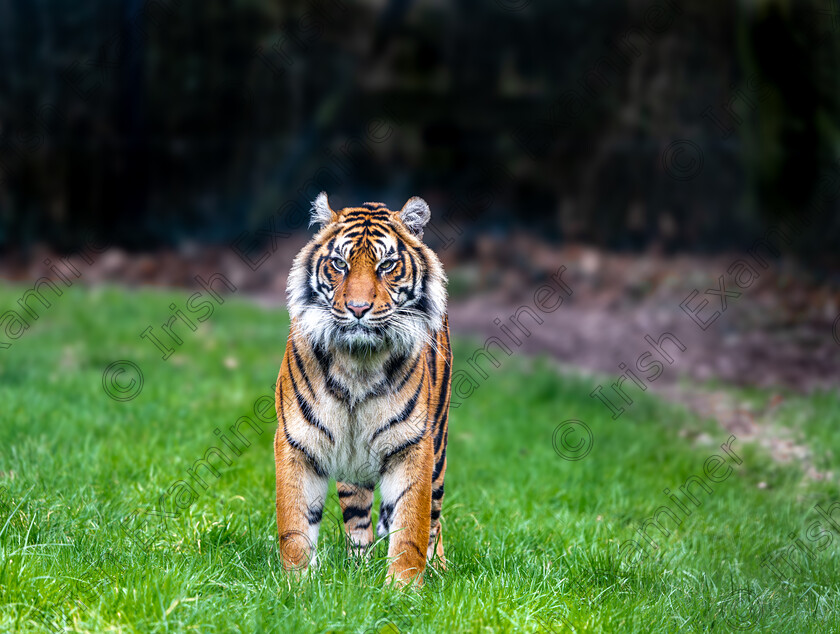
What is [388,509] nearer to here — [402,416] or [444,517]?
[402,416]

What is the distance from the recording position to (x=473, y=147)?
36.5ft

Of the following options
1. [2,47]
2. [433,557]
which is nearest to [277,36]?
[2,47]

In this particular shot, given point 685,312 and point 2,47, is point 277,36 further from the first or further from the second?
point 685,312

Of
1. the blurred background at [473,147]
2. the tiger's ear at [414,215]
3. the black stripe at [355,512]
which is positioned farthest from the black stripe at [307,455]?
the blurred background at [473,147]

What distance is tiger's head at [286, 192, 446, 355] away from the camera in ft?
9.75

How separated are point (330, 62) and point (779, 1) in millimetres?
5968

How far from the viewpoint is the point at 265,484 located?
4.18 metres

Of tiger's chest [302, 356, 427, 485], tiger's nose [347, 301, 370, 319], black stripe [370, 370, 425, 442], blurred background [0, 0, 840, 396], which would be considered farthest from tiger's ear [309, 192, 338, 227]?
blurred background [0, 0, 840, 396]

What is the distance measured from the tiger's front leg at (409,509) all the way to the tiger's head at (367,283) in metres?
0.43

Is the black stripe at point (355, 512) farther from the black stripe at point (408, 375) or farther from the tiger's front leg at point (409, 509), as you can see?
the black stripe at point (408, 375)

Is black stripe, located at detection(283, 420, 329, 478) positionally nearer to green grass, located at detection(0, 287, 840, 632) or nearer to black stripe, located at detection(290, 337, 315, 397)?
black stripe, located at detection(290, 337, 315, 397)

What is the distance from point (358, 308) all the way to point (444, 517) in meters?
1.54

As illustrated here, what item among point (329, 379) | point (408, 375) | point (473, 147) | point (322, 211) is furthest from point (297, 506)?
point (473, 147)

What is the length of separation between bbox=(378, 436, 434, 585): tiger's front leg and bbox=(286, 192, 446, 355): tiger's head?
0.43m
